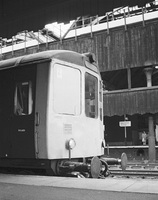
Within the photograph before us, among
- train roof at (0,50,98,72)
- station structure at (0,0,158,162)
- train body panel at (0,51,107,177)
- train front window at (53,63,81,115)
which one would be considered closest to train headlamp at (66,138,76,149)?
train body panel at (0,51,107,177)

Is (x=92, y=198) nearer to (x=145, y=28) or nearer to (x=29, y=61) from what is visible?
(x=29, y=61)

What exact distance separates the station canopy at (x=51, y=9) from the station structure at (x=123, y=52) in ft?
35.4

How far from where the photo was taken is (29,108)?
20.6 feet

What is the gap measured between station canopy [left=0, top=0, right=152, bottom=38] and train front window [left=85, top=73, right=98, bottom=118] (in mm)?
1802

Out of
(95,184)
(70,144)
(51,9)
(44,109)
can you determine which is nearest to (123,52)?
(51,9)

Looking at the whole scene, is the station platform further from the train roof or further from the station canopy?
the station canopy

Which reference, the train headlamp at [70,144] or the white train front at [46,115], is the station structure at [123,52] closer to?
the white train front at [46,115]

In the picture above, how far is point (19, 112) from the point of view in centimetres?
638

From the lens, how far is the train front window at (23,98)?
20.7ft

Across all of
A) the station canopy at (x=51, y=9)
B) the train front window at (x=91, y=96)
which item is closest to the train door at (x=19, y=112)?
the train front window at (x=91, y=96)

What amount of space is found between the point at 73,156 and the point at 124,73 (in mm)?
17171

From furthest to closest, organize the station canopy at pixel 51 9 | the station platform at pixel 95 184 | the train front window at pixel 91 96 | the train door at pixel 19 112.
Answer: the station canopy at pixel 51 9
the train front window at pixel 91 96
the train door at pixel 19 112
the station platform at pixel 95 184

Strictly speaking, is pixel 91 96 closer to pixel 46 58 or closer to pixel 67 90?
pixel 67 90

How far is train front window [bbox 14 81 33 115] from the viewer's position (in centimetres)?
632
